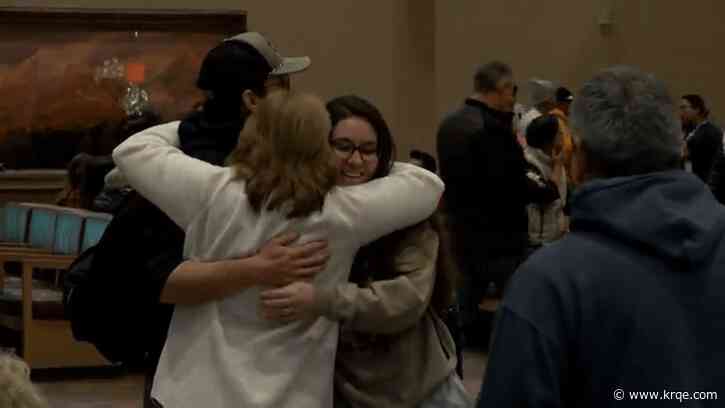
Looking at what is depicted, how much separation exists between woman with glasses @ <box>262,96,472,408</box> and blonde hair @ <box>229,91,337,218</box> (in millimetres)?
179

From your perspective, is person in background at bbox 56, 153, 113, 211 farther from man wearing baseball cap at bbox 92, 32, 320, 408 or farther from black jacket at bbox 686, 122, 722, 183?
man wearing baseball cap at bbox 92, 32, 320, 408

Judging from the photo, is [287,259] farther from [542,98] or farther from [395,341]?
[542,98]

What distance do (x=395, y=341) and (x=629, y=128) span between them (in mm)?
1032

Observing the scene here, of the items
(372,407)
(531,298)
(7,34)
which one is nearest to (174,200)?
(372,407)

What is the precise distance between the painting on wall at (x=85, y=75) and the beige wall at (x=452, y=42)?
25cm

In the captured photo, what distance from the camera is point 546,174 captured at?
9.70 m

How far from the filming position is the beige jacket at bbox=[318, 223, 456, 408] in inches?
125

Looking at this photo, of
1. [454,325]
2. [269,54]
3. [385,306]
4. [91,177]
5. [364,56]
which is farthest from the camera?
[364,56]

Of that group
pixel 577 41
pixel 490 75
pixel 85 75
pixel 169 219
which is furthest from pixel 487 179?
pixel 577 41

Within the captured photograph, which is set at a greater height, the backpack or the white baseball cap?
the white baseball cap

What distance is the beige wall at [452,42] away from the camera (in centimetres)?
1554

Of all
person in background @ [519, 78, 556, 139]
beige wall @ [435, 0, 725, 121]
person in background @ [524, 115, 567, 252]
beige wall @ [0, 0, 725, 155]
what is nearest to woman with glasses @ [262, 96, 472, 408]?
person in background @ [524, 115, 567, 252]

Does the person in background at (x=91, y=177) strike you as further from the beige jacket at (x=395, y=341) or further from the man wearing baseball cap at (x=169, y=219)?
the beige jacket at (x=395, y=341)

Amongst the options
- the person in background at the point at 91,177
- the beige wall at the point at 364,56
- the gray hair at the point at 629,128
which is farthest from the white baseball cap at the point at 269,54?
the beige wall at the point at 364,56
